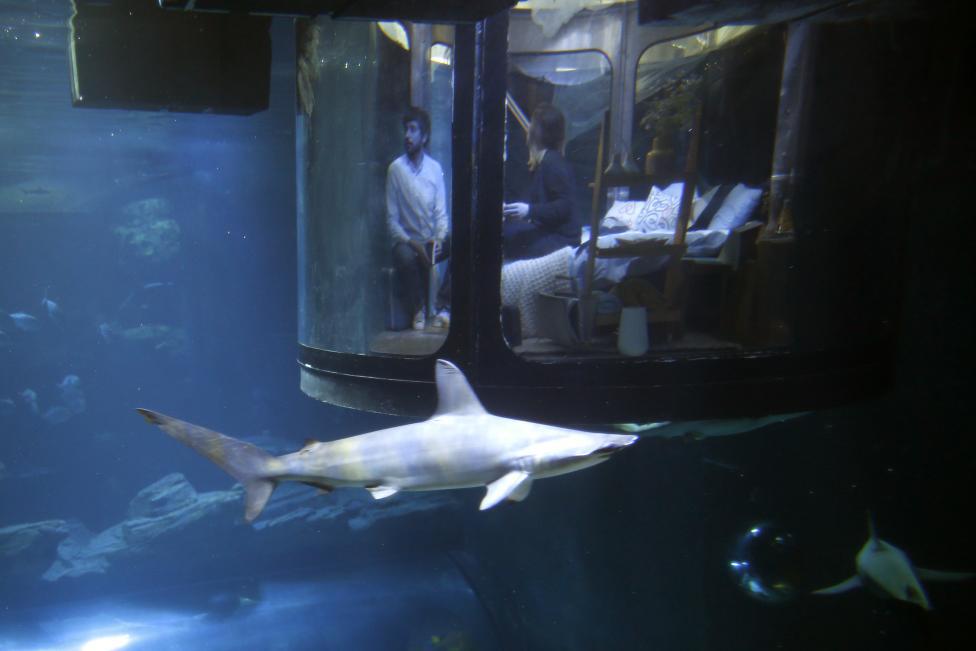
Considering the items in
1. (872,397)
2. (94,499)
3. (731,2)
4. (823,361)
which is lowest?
(94,499)

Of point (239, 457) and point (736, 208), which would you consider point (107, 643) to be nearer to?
point (239, 457)

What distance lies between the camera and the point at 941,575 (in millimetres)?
5176

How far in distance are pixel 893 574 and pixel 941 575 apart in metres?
0.62

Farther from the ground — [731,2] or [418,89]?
[731,2]

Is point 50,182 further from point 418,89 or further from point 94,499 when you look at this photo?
point 418,89

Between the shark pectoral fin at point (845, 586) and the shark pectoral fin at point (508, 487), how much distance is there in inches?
168

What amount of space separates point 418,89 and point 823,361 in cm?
312

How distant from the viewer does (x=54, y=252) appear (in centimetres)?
2639

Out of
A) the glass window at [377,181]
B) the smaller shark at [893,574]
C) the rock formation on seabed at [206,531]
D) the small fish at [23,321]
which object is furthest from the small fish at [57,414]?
the smaller shark at [893,574]

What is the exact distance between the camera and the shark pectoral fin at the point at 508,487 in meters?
2.52

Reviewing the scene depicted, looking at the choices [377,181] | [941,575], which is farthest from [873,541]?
[377,181]

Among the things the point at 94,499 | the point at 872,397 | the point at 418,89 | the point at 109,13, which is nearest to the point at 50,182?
the point at 94,499

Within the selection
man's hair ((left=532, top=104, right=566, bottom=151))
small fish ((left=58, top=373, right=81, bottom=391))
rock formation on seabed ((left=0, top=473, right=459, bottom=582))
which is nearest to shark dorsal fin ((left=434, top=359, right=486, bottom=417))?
man's hair ((left=532, top=104, right=566, bottom=151))

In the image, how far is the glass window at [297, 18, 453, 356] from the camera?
12.8ft
